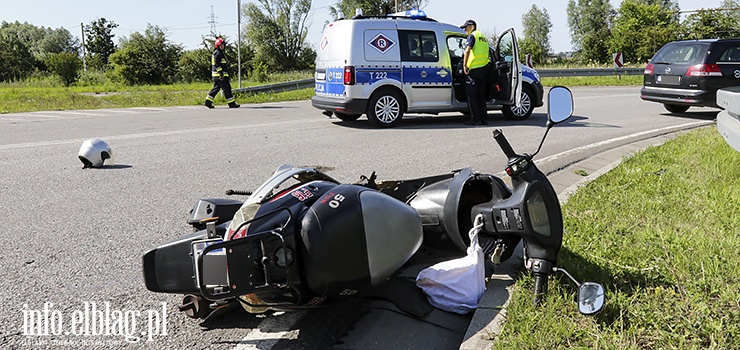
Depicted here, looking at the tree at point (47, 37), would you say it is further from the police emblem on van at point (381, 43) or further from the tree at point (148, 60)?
the police emblem on van at point (381, 43)

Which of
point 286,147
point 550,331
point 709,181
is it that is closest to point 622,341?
point 550,331

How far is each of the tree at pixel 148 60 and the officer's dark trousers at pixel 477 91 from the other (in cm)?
3098

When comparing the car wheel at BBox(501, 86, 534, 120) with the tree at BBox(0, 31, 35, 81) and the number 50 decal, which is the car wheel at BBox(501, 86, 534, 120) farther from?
the tree at BBox(0, 31, 35, 81)

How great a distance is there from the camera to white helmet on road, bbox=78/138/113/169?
23.2ft

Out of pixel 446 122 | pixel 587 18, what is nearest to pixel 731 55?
pixel 446 122

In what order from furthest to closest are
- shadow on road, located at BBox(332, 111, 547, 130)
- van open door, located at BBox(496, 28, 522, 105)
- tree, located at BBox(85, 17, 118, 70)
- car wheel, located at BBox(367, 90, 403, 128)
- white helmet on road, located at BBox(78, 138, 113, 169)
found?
tree, located at BBox(85, 17, 118, 70)
shadow on road, located at BBox(332, 111, 547, 130)
car wheel, located at BBox(367, 90, 403, 128)
van open door, located at BBox(496, 28, 522, 105)
white helmet on road, located at BBox(78, 138, 113, 169)

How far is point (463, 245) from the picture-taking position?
3.51m

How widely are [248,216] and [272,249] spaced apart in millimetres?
274

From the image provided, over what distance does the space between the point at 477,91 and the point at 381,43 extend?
193 centimetres

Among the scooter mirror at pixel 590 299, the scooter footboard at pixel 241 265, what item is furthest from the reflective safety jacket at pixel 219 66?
the scooter mirror at pixel 590 299

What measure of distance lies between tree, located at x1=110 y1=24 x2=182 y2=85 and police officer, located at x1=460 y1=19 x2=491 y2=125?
1219 inches

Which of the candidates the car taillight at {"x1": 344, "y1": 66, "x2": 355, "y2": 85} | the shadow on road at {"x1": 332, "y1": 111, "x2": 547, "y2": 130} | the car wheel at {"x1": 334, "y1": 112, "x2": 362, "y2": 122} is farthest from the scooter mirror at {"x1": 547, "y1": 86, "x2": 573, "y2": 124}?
the car wheel at {"x1": 334, "y1": 112, "x2": 362, "y2": 122}

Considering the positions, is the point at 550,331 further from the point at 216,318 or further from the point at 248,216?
the point at 216,318

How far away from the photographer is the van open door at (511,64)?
36.8 ft
